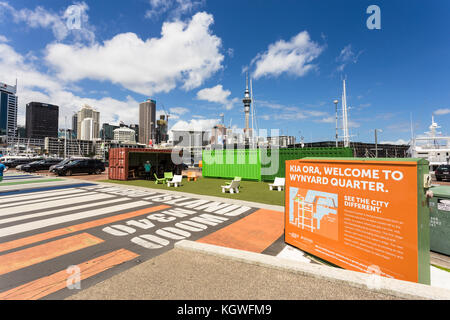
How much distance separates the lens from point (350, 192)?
4141 mm

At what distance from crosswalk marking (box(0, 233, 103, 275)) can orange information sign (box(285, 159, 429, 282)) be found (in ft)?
18.0

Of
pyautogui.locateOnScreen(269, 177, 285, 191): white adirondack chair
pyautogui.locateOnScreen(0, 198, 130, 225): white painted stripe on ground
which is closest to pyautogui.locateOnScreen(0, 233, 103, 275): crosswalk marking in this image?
pyautogui.locateOnScreen(0, 198, 130, 225): white painted stripe on ground

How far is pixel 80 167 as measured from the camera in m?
23.5

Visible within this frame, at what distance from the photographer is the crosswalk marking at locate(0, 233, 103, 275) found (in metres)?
4.25

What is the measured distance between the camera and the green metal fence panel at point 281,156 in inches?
650

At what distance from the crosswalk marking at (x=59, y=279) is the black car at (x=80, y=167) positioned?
22920 mm

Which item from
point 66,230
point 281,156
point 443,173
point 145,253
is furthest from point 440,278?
point 443,173

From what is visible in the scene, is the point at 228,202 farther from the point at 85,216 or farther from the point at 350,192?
the point at 350,192

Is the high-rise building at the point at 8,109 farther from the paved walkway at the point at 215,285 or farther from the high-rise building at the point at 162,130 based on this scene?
the paved walkway at the point at 215,285

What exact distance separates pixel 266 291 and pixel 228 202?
6.98 metres

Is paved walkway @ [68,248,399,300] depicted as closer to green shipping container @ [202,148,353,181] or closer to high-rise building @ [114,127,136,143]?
green shipping container @ [202,148,353,181]

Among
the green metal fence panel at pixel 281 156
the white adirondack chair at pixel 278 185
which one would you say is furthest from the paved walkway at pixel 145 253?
the green metal fence panel at pixel 281 156
